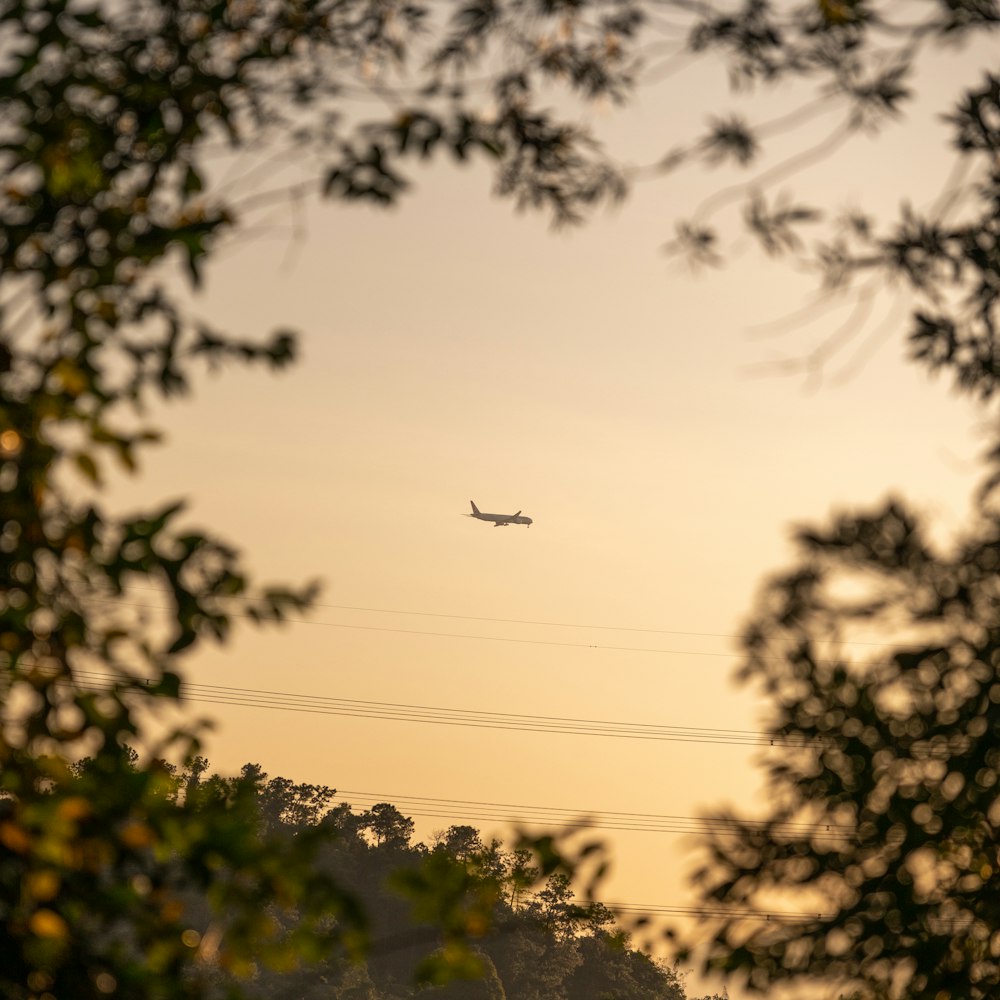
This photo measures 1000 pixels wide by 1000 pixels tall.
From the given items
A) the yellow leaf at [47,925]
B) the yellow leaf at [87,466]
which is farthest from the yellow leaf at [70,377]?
the yellow leaf at [47,925]

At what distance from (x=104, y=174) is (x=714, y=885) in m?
5.55

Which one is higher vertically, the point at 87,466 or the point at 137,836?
the point at 87,466

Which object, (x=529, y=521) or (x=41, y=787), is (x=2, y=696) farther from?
Answer: (x=529, y=521)

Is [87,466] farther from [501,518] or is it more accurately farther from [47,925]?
[501,518]

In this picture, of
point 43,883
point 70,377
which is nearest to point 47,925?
point 43,883

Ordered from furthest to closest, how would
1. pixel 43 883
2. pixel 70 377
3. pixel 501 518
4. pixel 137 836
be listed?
1. pixel 501 518
2. pixel 70 377
3. pixel 137 836
4. pixel 43 883

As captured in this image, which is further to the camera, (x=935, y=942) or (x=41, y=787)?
(x=935, y=942)

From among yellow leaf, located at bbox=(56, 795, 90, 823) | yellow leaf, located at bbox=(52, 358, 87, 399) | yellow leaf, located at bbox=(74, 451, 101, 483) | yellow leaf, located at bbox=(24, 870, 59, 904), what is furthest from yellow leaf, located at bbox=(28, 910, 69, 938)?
yellow leaf, located at bbox=(52, 358, 87, 399)

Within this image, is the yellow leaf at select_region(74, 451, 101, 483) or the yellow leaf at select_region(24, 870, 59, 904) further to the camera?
the yellow leaf at select_region(74, 451, 101, 483)

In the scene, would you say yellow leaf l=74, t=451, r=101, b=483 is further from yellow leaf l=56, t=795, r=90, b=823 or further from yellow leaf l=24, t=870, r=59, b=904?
yellow leaf l=24, t=870, r=59, b=904

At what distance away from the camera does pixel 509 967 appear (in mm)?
137750

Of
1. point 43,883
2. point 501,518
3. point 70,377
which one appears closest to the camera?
point 43,883

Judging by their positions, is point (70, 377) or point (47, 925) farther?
point (70, 377)

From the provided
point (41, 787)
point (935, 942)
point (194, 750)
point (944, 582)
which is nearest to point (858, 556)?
point (944, 582)
